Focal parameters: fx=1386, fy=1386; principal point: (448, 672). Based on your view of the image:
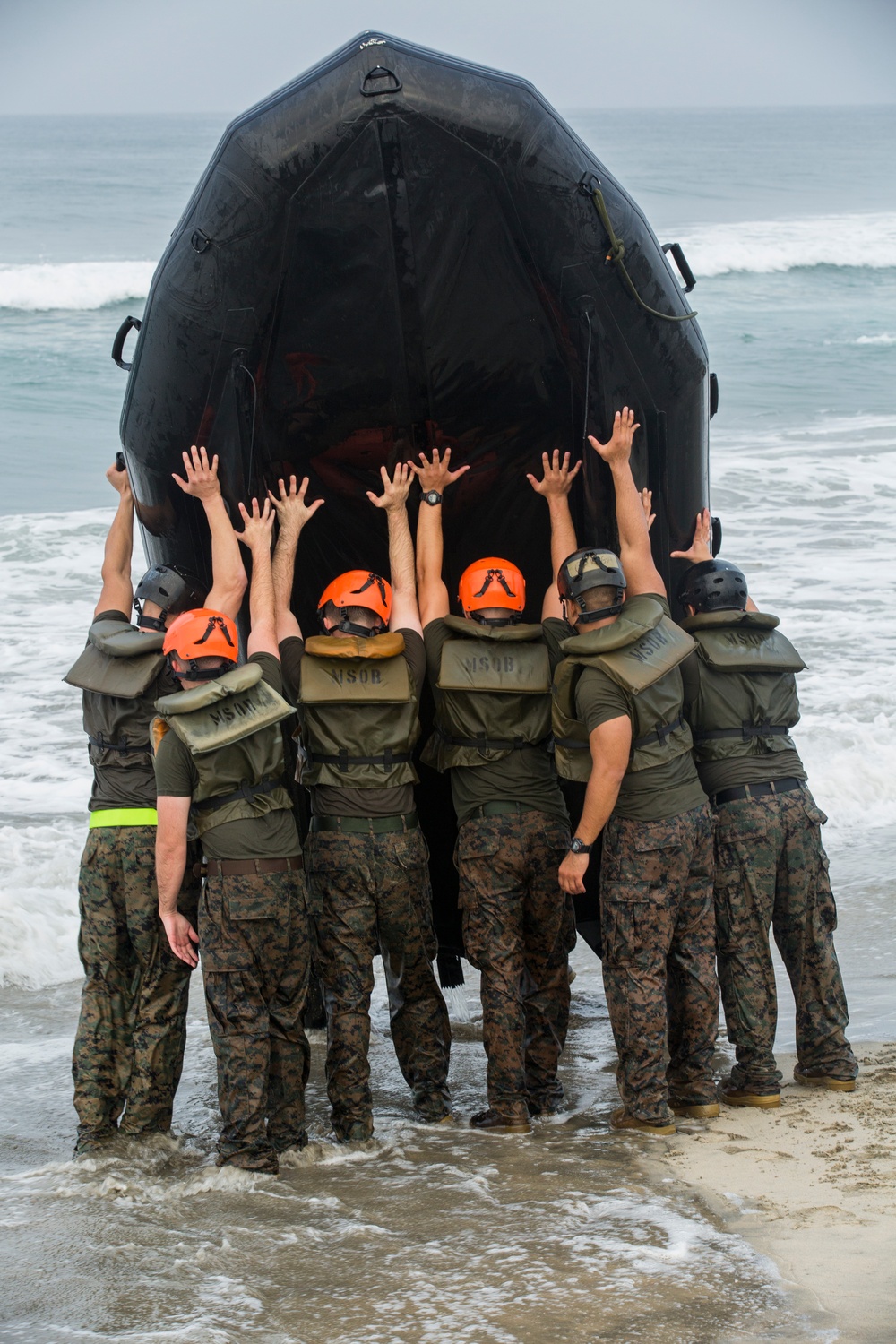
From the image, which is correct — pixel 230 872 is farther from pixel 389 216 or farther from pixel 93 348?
pixel 93 348

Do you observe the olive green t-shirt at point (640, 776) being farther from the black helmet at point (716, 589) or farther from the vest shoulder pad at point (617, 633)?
the black helmet at point (716, 589)

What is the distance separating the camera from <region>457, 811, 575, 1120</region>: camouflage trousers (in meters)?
4.19

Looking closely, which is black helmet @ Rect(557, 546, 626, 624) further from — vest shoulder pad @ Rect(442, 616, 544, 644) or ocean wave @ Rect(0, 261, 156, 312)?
ocean wave @ Rect(0, 261, 156, 312)

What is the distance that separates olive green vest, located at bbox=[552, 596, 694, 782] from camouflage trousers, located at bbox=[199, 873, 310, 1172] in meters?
0.88

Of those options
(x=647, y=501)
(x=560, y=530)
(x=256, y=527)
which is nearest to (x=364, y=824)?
(x=256, y=527)

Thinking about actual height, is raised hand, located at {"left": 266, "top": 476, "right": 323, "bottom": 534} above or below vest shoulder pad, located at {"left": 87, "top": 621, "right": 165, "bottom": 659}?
above

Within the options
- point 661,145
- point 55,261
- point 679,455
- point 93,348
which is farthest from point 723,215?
point 679,455

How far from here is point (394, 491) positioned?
14.7ft

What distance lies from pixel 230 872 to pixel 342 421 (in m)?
1.55

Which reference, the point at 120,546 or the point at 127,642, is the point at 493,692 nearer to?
the point at 127,642

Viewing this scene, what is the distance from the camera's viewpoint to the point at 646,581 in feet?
A: 14.1

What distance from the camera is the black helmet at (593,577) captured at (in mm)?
4059

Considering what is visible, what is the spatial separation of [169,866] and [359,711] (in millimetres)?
723

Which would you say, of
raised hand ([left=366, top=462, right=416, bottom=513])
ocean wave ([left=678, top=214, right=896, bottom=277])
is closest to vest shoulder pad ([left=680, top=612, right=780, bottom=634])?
raised hand ([left=366, top=462, right=416, bottom=513])
